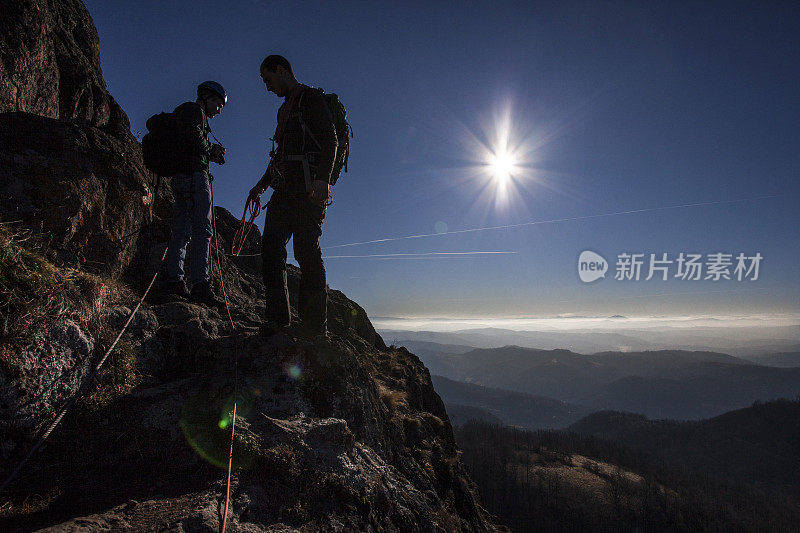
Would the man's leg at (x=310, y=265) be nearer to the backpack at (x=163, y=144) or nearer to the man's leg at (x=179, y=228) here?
the man's leg at (x=179, y=228)

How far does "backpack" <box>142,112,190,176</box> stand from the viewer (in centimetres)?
485

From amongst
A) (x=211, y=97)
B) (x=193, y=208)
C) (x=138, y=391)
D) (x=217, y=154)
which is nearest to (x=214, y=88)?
(x=211, y=97)

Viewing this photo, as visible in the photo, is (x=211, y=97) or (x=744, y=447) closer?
(x=211, y=97)

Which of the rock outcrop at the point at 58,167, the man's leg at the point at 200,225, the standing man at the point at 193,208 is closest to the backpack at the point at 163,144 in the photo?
the standing man at the point at 193,208

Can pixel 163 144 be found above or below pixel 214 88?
below

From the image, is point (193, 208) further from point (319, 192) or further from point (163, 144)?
point (319, 192)

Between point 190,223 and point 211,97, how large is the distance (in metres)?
1.98

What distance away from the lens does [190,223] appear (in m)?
5.12

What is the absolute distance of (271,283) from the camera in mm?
4574

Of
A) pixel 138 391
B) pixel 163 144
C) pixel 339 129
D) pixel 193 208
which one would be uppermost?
pixel 339 129

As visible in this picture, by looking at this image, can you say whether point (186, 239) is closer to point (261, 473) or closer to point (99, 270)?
point (99, 270)

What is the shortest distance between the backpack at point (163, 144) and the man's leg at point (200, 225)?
13.1 inches

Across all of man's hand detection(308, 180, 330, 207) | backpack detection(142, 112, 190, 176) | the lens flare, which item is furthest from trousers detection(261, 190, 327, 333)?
backpack detection(142, 112, 190, 176)

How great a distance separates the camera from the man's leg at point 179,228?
16.3 feet
